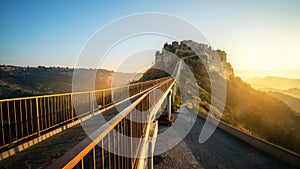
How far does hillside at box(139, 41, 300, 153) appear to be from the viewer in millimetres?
34781

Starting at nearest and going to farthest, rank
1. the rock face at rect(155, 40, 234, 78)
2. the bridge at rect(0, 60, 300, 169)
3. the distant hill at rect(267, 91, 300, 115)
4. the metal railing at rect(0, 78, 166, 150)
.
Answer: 1. the bridge at rect(0, 60, 300, 169)
2. the metal railing at rect(0, 78, 166, 150)
3. the rock face at rect(155, 40, 234, 78)
4. the distant hill at rect(267, 91, 300, 115)

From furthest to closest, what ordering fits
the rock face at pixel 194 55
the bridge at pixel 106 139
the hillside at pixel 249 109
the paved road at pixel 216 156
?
the rock face at pixel 194 55 → the hillside at pixel 249 109 → the paved road at pixel 216 156 → the bridge at pixel 106 139

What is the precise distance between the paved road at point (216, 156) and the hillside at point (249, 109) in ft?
57.9

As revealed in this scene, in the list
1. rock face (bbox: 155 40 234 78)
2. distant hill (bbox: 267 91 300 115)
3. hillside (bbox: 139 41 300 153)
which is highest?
rock face (bbox: 155 40 234 78)

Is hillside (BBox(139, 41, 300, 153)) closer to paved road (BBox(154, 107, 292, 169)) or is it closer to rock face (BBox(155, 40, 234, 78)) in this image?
rock face (BBox(155, 40, 234, 78))

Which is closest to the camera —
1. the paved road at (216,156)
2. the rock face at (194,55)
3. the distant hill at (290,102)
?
the paved road at (216,156)

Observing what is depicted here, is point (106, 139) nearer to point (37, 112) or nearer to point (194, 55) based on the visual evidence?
point (37, 112)

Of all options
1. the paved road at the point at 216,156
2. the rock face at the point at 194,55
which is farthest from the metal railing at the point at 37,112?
the rock face at the point at 194,55

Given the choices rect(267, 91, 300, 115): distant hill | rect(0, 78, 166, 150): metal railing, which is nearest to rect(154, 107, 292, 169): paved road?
rect(0, 78, 166, 150): metal railing

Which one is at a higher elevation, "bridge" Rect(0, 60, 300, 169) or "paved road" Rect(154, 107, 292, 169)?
"bridge" Rect(0, 60, 300, 169)

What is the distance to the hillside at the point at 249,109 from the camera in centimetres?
3478

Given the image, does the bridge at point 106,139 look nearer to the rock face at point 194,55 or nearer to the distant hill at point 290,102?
the rock face at point 194,55

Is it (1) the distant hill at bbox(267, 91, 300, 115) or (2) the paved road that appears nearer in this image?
(2) the paved road

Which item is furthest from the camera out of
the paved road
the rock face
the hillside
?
the rock face
